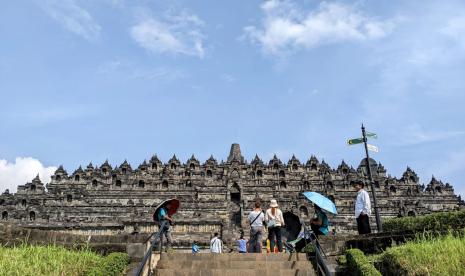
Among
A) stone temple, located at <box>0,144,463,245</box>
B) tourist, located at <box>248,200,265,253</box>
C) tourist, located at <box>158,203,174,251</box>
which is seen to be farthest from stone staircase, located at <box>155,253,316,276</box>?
stone temple, located at <box>0,144,463,245</box>

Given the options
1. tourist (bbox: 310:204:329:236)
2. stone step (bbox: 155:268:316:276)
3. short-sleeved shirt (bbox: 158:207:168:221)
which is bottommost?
stone step (bbox: 155:268:316:276)

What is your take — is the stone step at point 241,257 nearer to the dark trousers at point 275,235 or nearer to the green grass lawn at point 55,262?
the green grass lawn at point 55,262

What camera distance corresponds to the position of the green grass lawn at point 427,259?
945 centimetres

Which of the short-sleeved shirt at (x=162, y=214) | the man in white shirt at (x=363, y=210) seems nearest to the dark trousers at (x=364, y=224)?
the man in white shirt at (x=363, y=210)

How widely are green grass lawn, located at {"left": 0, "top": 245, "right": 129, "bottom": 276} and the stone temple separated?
78.9ft

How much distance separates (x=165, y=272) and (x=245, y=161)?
1969 inches

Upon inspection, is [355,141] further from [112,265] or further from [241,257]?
[112,265]

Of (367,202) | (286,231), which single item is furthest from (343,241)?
(286,231)

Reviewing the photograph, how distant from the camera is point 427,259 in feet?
32.7

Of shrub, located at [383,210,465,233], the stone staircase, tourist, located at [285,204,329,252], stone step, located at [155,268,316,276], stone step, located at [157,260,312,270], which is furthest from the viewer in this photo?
tourist, located at [285,204,329,252]

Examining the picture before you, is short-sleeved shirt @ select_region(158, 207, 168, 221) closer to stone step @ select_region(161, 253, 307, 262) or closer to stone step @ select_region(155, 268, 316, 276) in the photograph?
stone step @ select_region(161, 253, 307, 262)

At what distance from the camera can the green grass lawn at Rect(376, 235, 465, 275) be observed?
31.0ft

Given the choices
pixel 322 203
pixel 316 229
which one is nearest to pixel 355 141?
Answer: pixel 322 203

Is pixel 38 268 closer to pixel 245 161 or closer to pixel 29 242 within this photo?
pixel 29 242
